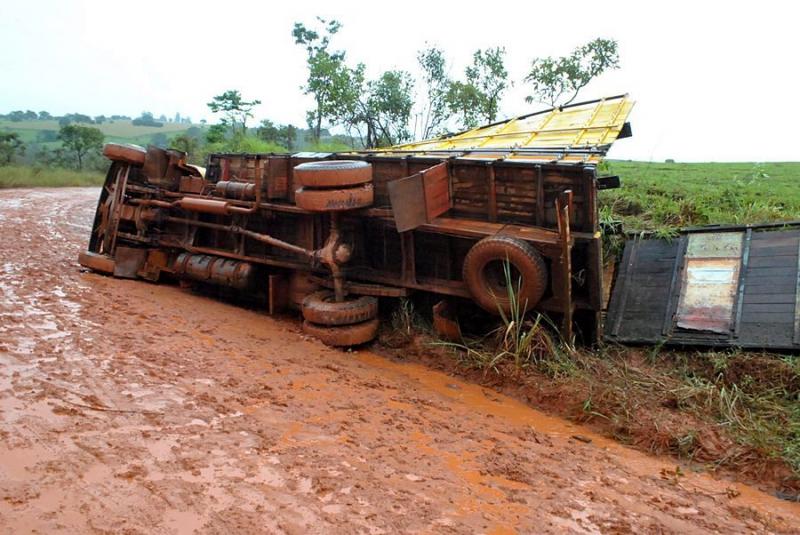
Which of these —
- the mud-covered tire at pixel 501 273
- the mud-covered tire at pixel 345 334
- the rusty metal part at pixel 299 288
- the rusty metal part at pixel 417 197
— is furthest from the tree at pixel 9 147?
the mud-covered tire at pixel 501 273

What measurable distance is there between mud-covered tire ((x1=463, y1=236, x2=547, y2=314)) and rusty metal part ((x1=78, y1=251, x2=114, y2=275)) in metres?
5.44

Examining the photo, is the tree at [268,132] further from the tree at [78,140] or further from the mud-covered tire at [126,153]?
the mud-covered tire at [126,153]

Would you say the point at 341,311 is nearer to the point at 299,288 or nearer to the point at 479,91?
the point at 299,288

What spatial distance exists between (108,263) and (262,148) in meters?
10.2

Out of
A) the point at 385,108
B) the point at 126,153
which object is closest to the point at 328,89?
the point at 385,108

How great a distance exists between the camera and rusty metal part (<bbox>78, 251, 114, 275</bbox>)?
8.43 metres

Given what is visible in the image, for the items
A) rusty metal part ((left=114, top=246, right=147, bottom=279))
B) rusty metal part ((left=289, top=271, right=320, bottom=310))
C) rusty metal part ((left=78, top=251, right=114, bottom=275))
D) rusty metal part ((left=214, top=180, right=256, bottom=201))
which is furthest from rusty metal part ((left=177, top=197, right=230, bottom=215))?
rusty metal part ((left=78, top=251, right=114, bottom=275))

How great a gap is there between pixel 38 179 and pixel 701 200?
20781 millimetres

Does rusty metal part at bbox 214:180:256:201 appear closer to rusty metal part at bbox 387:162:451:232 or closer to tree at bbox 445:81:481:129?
rusty metal part at bbox 387:162:451:232

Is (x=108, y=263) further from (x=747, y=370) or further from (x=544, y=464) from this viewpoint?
(x=747, y=370)

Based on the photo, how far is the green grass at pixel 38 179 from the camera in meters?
19.4

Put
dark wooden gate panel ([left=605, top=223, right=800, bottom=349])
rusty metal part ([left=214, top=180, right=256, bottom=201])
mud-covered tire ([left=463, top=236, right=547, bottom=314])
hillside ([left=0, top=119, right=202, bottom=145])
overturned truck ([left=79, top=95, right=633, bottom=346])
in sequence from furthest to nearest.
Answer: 1. hillside ([left=0, top=119, right=202, bottom=145])
2. rusty metal part ([left=214, top=180, right=256, bottom=201])
3. overturned truck ([left=79, top=95, right=633, bottom=346])
4. mud-covered tire ([left=463, top=236, right=547, bottom=314])
5. dark wooden gate panel ([left=605, top=223, right=800, bottom=349])

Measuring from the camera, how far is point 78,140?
28.5 meters

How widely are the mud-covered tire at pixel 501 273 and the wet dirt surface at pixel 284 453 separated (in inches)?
34.6
